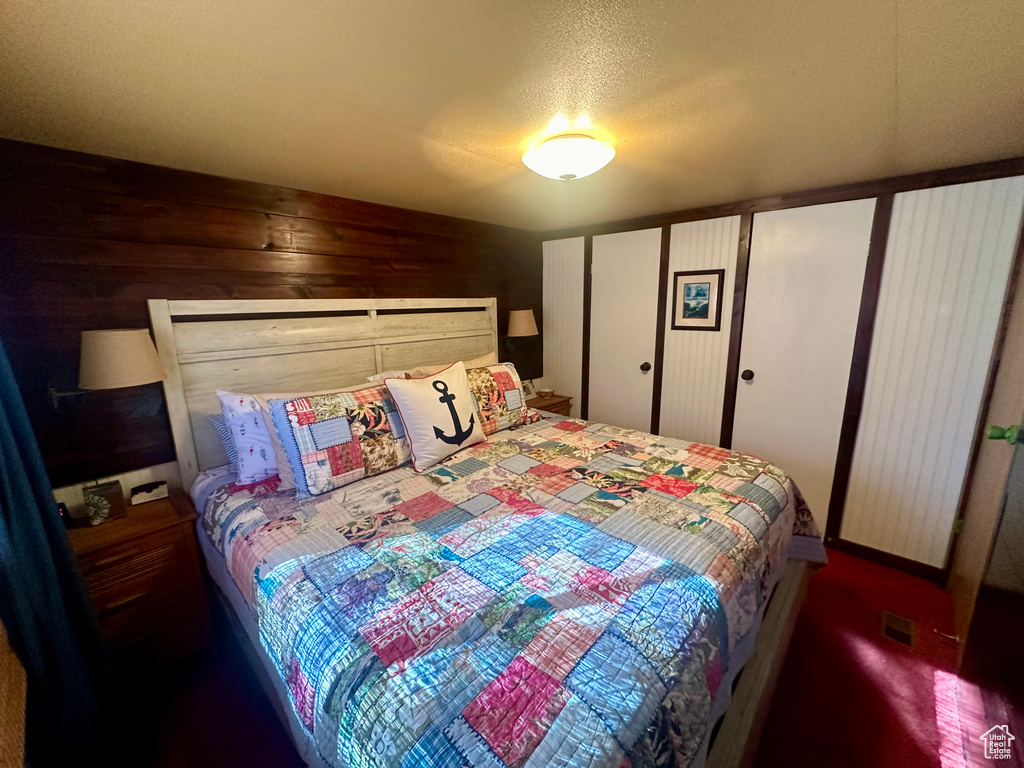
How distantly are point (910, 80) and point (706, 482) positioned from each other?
4.72ft

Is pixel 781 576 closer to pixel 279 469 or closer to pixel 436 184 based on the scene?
pixel 279 469

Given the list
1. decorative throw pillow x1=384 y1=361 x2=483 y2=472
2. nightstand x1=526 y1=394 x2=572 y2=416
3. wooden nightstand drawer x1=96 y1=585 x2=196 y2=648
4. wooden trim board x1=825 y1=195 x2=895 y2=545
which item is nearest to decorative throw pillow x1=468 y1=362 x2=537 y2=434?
decorative throw pillow x1=384 y1=361 x2=483 y2=472

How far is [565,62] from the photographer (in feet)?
3.47

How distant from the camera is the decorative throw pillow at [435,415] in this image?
6.18 feet

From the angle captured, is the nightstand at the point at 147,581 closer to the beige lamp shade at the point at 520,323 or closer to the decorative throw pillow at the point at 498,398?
the decorative throw pillow at the point at 498,398

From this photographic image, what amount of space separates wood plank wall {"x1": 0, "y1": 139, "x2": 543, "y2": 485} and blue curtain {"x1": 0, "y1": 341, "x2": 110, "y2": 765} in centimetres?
51

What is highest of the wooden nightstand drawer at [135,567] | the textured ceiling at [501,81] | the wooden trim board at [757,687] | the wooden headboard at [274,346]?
the textured ceiling at [501,81]

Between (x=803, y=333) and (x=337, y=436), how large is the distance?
2.68 meters

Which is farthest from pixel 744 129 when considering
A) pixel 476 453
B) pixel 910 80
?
pixel 476 453

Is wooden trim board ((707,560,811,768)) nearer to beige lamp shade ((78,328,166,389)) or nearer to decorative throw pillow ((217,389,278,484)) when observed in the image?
decorative throw pillow ((217,389,278,484))

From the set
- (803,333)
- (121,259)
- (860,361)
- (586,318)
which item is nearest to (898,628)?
(860,361)

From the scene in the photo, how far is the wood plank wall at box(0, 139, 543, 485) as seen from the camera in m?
1.47

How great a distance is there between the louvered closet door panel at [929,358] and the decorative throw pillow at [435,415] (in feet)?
7.49

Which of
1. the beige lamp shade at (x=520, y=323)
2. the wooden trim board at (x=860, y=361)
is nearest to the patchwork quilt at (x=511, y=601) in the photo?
the wooden trim board at (x=860, y=361)
